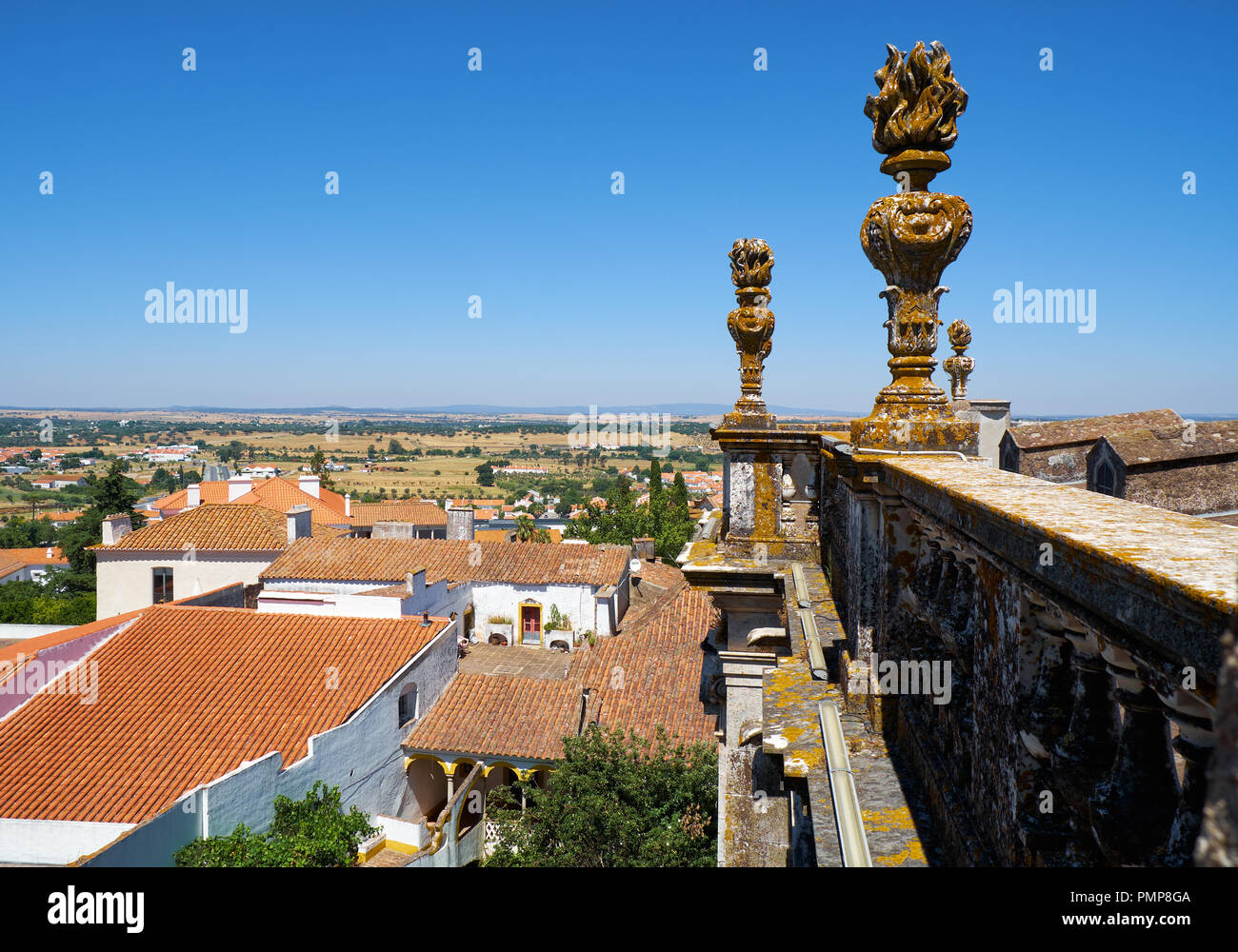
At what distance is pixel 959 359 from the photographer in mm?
12367

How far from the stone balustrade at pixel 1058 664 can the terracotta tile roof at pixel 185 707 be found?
48.9 ft

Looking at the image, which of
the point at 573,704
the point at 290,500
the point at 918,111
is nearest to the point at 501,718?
the point at 573,704

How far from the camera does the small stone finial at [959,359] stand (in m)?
12.2

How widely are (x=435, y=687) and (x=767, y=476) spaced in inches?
648

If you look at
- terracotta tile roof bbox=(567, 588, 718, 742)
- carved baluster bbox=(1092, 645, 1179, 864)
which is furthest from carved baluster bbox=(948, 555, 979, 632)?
terracotta tile roof bbox=(567, 588, 718, 742)

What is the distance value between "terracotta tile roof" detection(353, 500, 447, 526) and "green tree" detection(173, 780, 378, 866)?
36.1m

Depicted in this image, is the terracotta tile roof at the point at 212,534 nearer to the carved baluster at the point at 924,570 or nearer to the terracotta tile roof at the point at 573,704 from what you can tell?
the terracotta tile roof at the point at 573,704

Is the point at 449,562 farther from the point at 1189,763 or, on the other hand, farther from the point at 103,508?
the point at 103,508

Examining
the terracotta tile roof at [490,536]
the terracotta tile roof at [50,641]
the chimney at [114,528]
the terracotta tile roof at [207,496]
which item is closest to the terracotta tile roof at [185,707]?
the terracotta tile roof at [50,641]

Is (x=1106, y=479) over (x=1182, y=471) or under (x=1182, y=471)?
under

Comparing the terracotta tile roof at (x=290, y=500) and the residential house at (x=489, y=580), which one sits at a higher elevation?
the terracotta tile roof at (x=290, y=500)

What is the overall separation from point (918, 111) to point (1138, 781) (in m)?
3.56
